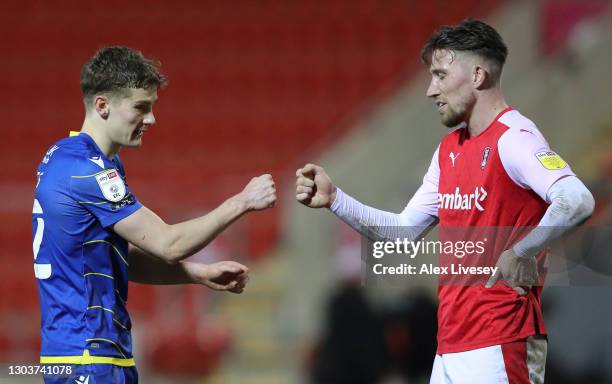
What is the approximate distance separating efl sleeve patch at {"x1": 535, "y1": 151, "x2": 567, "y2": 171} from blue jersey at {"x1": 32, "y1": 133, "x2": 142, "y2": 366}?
1553mm

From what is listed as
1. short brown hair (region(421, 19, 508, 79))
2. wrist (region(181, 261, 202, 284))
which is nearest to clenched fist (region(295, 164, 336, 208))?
wrist (region(181, 261, 202, 284))

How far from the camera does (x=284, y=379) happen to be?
32.0 ft

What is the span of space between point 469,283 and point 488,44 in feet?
3.14

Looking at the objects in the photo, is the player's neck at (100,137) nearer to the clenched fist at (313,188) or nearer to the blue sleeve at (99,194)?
the blue sleeve at (99,194)

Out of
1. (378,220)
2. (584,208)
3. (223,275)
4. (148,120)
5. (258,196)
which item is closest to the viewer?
(584,208)

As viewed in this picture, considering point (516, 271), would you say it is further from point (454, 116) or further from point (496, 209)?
point (454, 116)

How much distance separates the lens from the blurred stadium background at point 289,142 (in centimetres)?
827

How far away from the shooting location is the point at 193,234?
3.81 meters

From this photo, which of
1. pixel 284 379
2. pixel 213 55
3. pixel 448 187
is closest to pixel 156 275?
pixel 448 187

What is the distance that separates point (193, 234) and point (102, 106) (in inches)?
25.9

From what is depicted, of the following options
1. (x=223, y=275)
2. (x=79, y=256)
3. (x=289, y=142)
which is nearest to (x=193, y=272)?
(x=223, y=275)

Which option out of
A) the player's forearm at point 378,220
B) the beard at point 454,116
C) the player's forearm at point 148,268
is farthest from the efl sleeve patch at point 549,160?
the player's forearm at point 148,268

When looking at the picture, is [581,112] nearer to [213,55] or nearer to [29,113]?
[213,55]

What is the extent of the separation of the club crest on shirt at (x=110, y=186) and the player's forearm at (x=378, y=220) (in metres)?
0.93
